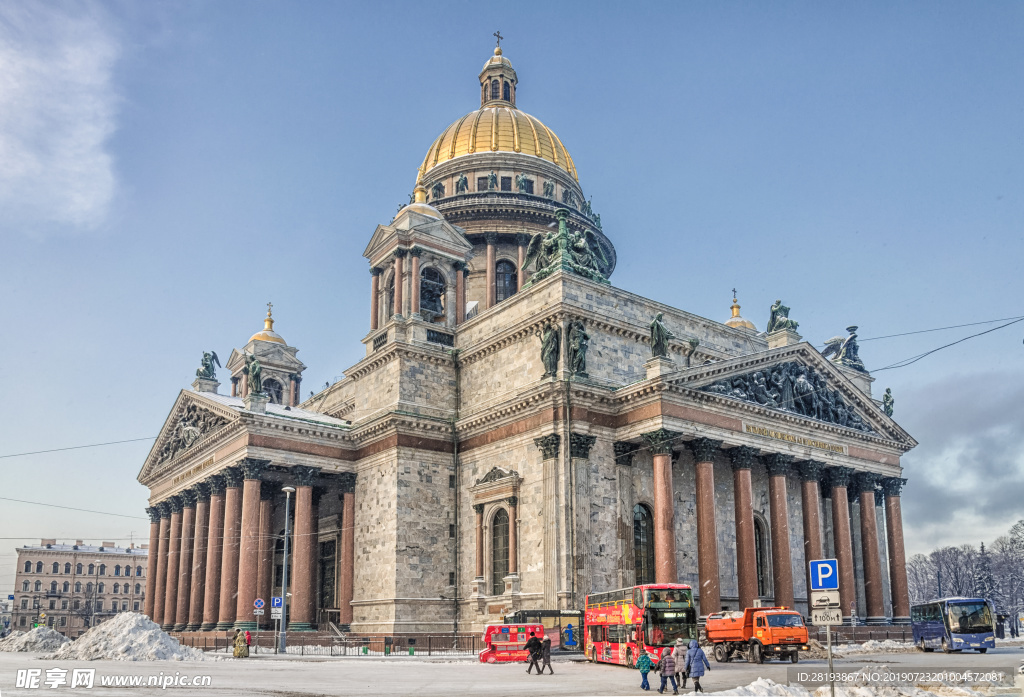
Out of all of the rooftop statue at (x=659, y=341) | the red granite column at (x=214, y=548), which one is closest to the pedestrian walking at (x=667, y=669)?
the rooftop statue at (x=659, y=341)

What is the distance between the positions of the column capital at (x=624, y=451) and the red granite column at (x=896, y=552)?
16.3 metres

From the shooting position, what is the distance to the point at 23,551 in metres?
134

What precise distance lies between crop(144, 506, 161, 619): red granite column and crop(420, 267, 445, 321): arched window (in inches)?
866

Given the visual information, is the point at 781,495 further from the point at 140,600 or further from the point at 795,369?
the point at 140,600

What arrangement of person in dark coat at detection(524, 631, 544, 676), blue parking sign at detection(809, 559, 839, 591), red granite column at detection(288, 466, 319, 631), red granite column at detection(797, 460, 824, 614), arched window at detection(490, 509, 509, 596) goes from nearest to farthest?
1. blue parking sign at detection(809, 559, 839, 591)
2. person in dark coat at detection(524, 631, 544, 676)
3. arched window at detection(490, 509, 509, 596)
4. red granite column at detection(797, 460, 824, 614)
5. red granite column at detection(288, 466, 319, 631)

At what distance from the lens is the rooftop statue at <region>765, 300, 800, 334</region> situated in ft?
159

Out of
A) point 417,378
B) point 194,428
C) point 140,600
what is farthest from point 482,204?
point 140,600

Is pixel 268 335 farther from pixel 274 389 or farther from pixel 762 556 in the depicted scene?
pixel 762 556

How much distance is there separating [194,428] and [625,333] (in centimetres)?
2456

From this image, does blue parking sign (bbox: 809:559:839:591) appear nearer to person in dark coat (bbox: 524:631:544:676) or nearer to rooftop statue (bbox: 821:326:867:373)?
person in dark coat (bbox: 524:631:544:676)

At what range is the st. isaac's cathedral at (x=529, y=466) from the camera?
39.6 metres

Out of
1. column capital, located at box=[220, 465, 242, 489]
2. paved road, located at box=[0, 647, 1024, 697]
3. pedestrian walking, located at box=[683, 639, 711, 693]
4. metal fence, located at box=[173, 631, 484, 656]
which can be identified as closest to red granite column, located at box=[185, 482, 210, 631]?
metal fence, located at box=[173, 631, 484, 656]

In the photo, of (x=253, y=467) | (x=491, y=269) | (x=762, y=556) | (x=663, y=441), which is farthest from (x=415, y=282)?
(x=762, y=556)

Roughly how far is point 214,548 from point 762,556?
2690 centimetres
